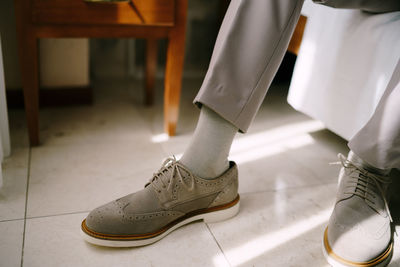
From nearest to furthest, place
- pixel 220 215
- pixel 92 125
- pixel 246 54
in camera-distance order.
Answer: pixel 246 54, pixel 220 215, pixel 92 125

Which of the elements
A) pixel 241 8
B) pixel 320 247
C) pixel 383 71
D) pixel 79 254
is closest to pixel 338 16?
pixel 383 71

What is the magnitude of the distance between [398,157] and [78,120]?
873mm

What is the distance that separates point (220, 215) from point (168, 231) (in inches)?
4.4

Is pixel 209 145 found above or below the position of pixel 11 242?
above

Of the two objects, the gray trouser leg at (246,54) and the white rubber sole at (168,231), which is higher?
the gray trouser leg at (246,54)

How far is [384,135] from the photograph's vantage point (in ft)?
2.07

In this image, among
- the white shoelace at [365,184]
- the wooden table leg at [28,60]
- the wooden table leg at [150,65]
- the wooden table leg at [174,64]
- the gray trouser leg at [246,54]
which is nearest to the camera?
the gray trouser leg at [246,54]

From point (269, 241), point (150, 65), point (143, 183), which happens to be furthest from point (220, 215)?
point (150, 65)

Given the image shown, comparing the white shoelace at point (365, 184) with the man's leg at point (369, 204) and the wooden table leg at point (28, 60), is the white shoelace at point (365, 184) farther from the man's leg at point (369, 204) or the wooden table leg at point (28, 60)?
the wooden table leg at point (28, 60)

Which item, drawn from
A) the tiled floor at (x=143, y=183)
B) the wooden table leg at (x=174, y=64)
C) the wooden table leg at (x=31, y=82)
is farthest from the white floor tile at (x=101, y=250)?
the wooden table leg at (x=174, y=64)

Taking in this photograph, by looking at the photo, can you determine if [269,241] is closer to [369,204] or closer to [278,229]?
[278,229]

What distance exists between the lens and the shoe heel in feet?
2.38

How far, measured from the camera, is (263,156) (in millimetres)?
1022

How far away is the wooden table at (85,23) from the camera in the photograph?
0.84 metres
